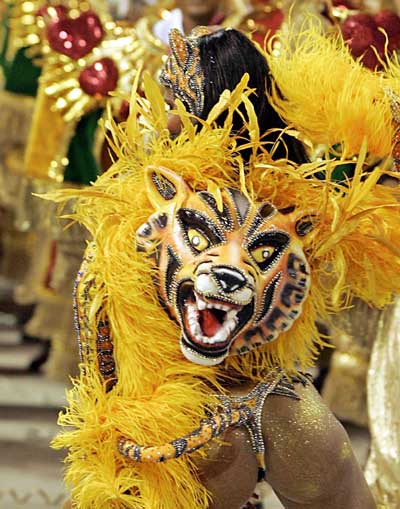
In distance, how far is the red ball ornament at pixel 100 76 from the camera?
7.52 ft

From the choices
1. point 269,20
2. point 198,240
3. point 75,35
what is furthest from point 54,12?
point 198,240

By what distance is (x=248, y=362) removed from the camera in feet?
3.83

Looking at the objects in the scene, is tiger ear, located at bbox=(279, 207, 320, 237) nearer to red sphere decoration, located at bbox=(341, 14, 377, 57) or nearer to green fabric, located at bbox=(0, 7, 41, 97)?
red sphere decoration, located at bbox=(341, 14, 377, 57)

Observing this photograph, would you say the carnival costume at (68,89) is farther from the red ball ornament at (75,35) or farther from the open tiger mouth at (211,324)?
the open tiger mouth at (211,324)

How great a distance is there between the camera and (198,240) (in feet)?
3.62

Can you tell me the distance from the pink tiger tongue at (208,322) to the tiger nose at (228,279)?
0.14 feet

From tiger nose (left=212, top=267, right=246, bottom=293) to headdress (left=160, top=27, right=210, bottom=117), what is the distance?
20cm

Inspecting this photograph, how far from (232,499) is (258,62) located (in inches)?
19.7

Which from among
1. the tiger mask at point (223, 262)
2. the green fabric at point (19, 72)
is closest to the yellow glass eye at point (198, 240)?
the tiger mask at point (223, 262)

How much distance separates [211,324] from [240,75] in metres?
0.29

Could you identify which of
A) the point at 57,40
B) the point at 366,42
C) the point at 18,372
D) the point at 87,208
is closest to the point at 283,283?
the point at 87,208

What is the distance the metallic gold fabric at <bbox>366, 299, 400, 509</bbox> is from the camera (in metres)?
1.67

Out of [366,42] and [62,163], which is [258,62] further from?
[62,163]

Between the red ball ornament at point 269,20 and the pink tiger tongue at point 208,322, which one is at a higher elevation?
the pink tiger tongue at point 208,322
